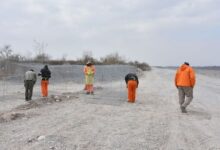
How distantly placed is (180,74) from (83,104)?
443cm

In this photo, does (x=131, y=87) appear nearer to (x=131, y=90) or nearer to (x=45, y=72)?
(x=131, y=90)

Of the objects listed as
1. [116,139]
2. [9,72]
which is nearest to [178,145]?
[116,139]

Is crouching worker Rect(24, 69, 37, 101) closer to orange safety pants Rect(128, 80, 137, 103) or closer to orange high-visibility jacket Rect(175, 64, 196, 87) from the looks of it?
orange safety pants Rect(128, 80, 137, 103)

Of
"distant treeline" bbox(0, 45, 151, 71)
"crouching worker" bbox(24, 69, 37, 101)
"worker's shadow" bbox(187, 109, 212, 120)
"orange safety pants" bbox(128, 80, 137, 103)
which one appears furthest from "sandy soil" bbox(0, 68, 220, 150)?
"distant treeline" bbox(0, 45, 151, 71)

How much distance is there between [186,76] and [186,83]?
260 mm

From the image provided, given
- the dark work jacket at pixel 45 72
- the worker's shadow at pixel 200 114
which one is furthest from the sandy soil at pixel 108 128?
the dark work jacket at pixel 45 72

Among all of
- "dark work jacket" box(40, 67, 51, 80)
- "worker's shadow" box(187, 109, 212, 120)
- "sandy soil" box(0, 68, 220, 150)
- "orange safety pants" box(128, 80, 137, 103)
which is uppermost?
"dark work jacket" box(40, 67, 51, 80)

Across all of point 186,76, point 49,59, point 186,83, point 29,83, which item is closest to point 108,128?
point 186,83

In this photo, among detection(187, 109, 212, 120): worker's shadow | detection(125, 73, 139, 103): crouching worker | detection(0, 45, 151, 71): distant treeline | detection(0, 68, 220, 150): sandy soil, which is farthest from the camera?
detection(0, 45, 151, 71): distant treeline

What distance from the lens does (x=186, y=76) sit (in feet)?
53.5

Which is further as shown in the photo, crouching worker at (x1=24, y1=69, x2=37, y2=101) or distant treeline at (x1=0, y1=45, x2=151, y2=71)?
distant treeline at (x1=0, y1=45, x2=151, y2=71)

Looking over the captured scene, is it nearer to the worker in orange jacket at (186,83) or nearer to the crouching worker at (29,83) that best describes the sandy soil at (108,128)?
the worker in orange jacket at (186,83)

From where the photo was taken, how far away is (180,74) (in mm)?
16562

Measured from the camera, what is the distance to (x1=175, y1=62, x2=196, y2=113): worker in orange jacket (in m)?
16.2
